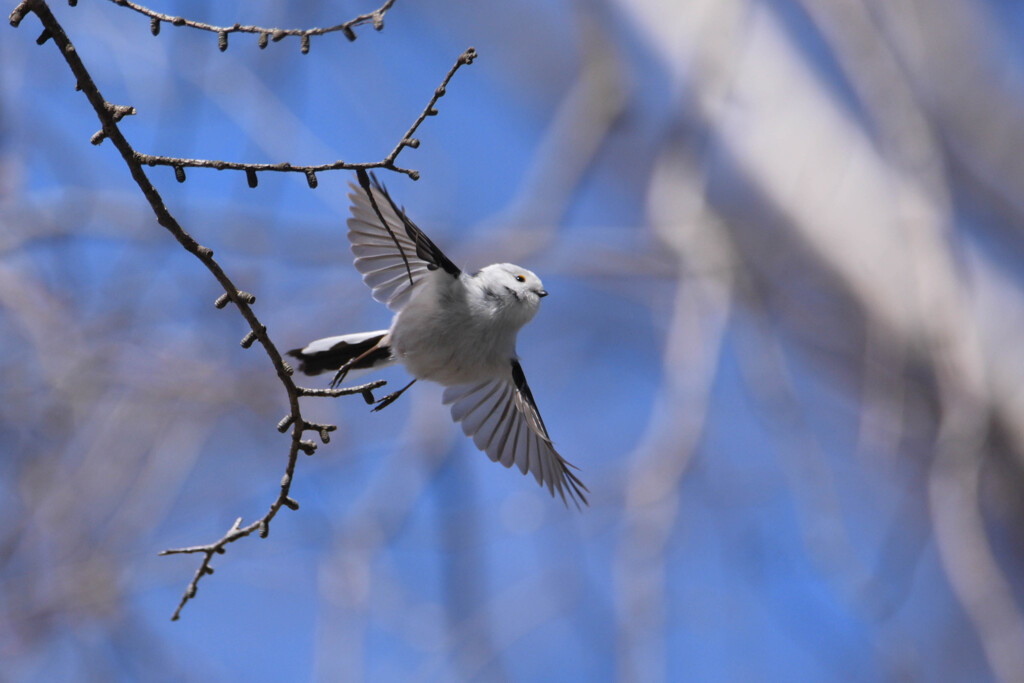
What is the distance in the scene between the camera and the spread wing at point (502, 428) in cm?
214

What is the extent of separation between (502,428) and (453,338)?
0.44 m

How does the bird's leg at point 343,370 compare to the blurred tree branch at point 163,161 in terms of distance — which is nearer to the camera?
the blurred tree branch at point 163,161

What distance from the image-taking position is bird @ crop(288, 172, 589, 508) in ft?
6.04

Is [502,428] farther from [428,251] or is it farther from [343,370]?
[428,251]

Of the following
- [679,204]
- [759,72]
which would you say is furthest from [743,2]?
[679,204]

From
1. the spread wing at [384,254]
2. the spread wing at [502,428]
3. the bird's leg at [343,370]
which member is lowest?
the spread wing at [502,428]

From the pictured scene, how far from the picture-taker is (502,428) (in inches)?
87.4

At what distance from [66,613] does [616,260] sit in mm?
2711

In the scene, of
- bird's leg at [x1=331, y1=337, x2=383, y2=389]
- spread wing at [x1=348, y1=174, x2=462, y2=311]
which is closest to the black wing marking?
spread wing at [x1=348, y1=174, x2=462, y2=311]

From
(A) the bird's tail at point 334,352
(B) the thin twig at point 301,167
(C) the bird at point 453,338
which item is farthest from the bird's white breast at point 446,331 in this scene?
(B) the thin twig at point 301,167

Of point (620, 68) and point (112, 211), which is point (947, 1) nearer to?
point (620, 68)

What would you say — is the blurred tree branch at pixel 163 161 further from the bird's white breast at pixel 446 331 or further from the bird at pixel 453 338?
the bird's white breast at pixel 446 331

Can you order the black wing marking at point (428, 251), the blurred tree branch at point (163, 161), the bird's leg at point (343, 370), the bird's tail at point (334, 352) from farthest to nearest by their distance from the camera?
the bird's tail at point (334, 352) → the bird's leg at point (343, 370) → the black wing marking at point (428, 251) → the blurred tree branch at point (163, 161)

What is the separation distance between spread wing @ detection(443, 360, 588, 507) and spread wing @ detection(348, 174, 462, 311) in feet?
0.97
